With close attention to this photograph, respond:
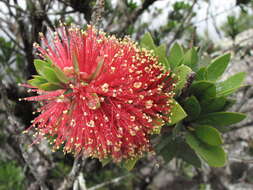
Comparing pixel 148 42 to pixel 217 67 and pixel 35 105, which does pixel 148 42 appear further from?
pixel 35 105

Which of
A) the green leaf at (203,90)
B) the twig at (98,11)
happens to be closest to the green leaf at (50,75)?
the twig at (98,11)

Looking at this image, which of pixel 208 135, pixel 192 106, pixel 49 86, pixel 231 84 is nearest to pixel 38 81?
pixel 49 86

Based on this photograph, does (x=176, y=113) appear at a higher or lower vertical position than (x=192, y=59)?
lower

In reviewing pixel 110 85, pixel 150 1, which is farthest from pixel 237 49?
pixel 110 85

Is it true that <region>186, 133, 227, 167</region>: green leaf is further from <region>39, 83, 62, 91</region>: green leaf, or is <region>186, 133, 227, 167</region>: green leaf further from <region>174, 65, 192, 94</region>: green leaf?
<region>39, 83, 62, 91</region>: green leaf

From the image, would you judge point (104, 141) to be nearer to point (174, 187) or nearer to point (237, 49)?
point (237, 49)

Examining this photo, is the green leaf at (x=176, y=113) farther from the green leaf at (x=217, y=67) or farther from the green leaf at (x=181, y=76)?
the green leaf at (x=217, y=67)
